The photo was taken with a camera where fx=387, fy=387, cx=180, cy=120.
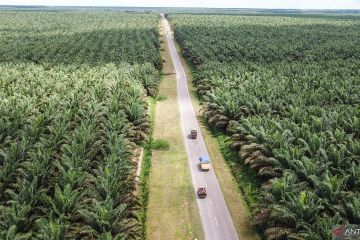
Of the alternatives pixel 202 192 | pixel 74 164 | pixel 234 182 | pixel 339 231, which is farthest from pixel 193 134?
pixel 339 231

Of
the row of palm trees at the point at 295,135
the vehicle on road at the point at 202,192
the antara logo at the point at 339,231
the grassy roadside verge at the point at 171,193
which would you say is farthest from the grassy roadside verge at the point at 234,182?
the antara logo at the point at 339,231

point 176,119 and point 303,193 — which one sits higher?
point 303,193

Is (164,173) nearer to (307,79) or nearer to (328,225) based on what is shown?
(328,225)

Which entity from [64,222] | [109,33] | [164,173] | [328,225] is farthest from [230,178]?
[109,33]

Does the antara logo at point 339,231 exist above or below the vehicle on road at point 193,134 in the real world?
above

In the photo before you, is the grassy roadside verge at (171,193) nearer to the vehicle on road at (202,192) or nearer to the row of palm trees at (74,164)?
the vehicle on road at (202,192)

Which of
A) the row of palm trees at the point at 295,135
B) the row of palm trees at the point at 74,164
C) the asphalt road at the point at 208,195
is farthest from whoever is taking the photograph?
the asphalt road at the point at 208,195
